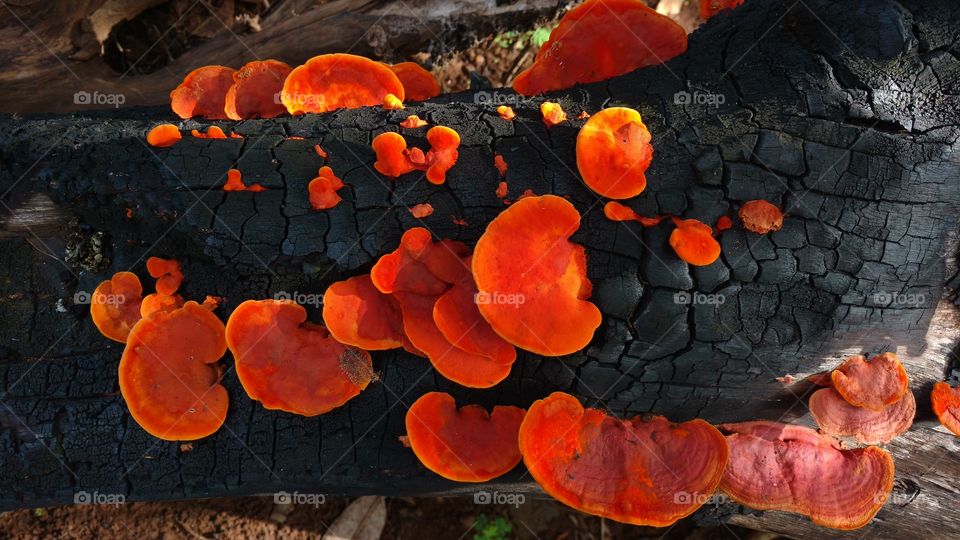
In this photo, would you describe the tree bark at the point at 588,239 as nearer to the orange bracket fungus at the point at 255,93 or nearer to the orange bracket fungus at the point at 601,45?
the orange bracket fungus at the point at 601,45

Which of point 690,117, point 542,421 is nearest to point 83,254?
point 542,421

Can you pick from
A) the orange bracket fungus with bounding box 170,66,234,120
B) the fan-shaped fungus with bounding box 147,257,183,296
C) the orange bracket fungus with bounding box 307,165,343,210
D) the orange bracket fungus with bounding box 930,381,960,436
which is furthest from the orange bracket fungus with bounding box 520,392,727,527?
the orange bracket fungus with bounding box 170,66,234,120

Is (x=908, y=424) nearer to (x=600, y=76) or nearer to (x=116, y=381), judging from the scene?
(x=600, y=76)

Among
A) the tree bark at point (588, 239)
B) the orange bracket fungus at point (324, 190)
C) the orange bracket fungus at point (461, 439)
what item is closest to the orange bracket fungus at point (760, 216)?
the tree bark at point (588, 239)

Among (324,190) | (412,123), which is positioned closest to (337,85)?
(412,123)

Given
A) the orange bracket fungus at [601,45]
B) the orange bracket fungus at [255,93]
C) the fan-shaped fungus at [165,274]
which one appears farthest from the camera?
the orange bracket fungus at [255,93]

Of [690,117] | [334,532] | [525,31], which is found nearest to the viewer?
[690,117]
